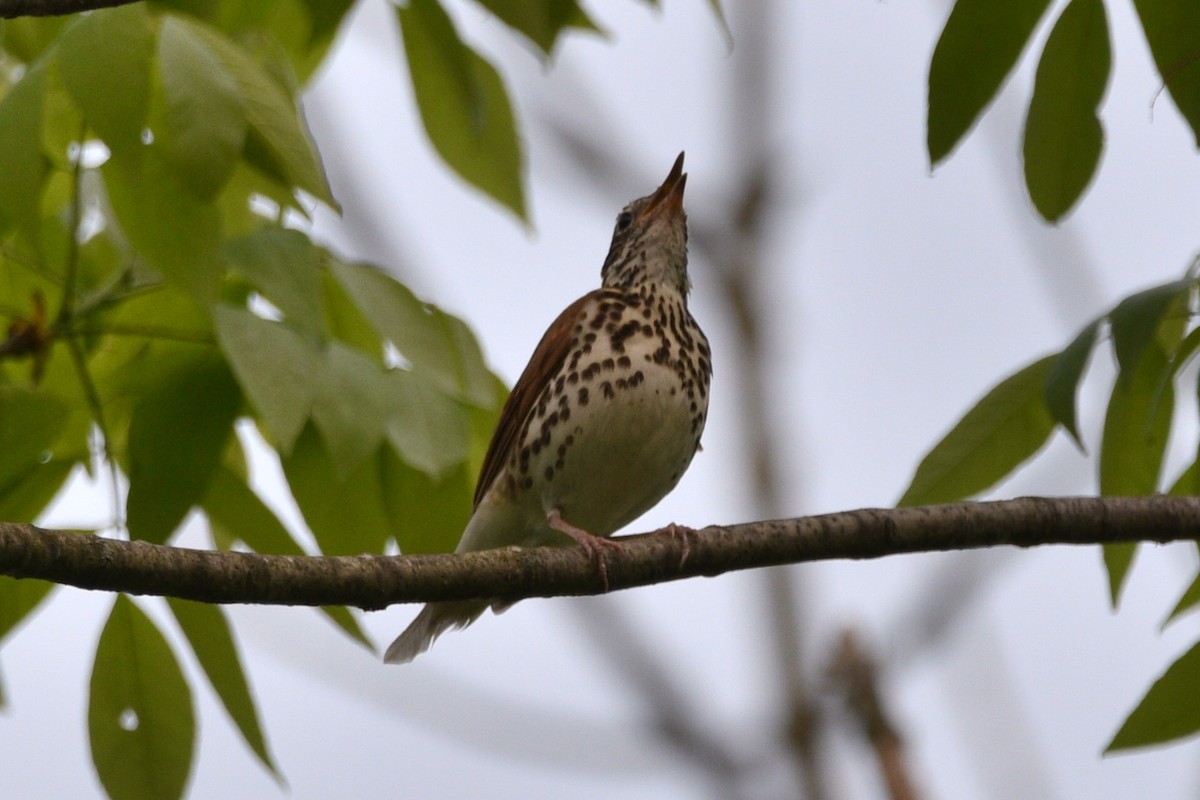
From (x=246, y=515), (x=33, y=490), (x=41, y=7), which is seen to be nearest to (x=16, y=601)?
(x=33, y=490)

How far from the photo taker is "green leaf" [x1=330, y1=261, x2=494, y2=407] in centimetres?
329

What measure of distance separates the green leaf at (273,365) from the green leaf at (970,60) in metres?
1.37

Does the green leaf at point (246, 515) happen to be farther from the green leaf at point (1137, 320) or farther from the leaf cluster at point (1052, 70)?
the green leaf at point (1137, 320)

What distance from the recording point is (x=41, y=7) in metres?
2.65

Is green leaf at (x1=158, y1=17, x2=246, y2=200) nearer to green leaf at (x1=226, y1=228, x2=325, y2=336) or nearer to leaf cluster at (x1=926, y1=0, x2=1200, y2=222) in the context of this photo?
green leaf at (x1=226, y1=228, x2=325, y2=336)

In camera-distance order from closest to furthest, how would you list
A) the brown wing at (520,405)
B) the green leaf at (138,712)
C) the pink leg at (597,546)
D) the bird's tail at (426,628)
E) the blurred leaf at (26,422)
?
the green leaf at (138,712)
the blurred leaf at (26,422)
the pink leg at (597,546)
the bird's tail at (426,628)
the brown wing at (520,405)

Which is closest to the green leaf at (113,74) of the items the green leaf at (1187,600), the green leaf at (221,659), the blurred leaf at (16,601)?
the green leaf at (221,659)

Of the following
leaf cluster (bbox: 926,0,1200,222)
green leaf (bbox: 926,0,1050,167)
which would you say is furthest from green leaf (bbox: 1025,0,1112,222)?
green leaf (bbox: 926,0,1050,167)

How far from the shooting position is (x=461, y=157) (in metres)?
3.66

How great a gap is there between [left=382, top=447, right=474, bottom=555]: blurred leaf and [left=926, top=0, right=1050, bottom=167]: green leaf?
1.38 m

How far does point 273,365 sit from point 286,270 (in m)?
0.22

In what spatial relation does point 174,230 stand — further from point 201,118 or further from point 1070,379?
point 1070,379

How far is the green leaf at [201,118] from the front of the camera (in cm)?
271

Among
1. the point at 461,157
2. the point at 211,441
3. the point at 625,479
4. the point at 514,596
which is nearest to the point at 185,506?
the point at 211,441
